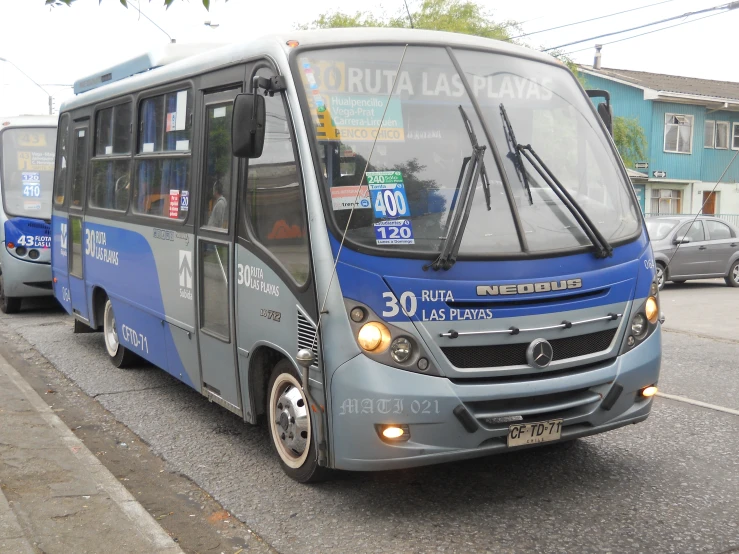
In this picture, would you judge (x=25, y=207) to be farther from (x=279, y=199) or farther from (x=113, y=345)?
(x=279, y=199)

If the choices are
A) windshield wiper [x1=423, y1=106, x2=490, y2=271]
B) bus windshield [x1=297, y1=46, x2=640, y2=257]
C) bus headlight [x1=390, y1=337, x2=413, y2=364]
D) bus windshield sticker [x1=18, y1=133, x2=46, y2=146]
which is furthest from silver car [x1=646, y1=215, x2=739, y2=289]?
bus headlight [x1=390, y1=337, x2=413, y2=364]

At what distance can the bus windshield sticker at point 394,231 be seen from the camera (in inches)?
186

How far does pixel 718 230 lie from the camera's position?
19328 mm

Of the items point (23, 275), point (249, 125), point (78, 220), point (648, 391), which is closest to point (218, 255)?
point (249, 125)

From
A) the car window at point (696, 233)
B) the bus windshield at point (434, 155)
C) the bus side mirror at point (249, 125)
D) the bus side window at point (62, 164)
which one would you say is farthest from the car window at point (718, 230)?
the bus side mirror at point (249, 125)

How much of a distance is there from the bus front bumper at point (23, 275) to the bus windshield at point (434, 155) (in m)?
9.27

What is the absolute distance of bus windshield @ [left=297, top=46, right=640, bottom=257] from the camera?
15.8ft

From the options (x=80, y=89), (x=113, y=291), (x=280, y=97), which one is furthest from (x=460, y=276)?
(x=80, y=89)

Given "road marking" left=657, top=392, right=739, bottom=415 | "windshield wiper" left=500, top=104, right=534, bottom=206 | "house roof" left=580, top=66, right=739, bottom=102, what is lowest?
"road marking" left=657, top=392, right=739, bottom=415

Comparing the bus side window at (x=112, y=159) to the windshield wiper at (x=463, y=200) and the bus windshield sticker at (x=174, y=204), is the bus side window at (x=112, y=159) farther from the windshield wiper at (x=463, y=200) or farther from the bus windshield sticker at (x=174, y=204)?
the windshield wiper at (x=463, y=200)

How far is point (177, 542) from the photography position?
15.1 ft

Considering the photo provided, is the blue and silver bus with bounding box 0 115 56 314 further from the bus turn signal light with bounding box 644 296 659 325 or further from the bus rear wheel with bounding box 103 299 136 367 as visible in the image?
the bus turn signal light with bounding box 644 296 659 325

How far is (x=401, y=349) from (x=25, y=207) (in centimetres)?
1061

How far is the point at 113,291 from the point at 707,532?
5.94 m
